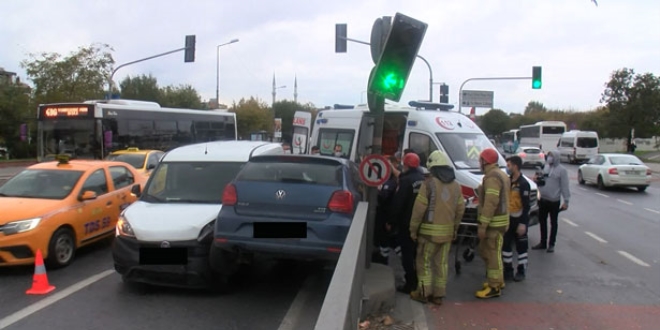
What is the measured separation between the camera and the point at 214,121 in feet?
82.0

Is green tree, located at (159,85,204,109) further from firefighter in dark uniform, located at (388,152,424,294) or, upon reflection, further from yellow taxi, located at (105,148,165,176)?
firefighter in dark uniform, located at (388,152,424,294)

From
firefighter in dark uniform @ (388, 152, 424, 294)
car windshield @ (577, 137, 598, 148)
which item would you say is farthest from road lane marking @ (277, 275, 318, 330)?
car windshield @ (577, 137, 598, 148)

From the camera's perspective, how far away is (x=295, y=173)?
6.00 meters

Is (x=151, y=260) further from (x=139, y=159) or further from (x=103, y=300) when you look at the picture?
(x=139, y=159)

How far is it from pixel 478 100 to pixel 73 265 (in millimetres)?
26324

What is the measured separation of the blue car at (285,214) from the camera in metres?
5.53

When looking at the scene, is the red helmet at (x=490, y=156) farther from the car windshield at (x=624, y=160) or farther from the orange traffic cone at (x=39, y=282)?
the car windshield at (x=624, y=160)

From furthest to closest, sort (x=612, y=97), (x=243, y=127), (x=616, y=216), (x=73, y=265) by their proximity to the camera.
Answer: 1. (x=243, y=127)
2. (x=612, y=97)
3. (x=616, y=216)
4. (x=73, y=265)

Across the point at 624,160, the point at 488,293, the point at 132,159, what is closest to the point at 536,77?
the point at 624,160

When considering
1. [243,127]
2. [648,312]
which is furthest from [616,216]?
[243,127]

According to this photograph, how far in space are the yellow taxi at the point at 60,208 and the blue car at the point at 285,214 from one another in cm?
242

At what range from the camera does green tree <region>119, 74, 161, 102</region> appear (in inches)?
2200

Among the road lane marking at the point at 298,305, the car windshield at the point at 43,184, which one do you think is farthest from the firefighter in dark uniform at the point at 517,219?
the car windshield at the point at 43,184

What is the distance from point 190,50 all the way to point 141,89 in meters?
34.3
